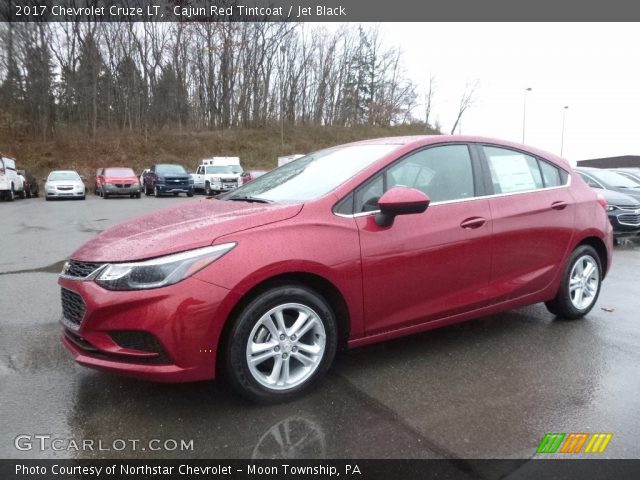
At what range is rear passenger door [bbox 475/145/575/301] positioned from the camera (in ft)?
12.1

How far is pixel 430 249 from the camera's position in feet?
10.8

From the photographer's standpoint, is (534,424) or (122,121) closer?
(534,424)

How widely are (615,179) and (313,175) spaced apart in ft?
33.5

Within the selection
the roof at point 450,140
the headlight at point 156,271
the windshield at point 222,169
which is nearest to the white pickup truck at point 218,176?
the windshield at point 222,169

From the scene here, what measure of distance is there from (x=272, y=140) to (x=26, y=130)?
775 inches

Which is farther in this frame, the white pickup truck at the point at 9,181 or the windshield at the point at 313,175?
the white pickup truck at the point at 9,181

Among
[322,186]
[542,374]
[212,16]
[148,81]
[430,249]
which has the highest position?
[212,16]

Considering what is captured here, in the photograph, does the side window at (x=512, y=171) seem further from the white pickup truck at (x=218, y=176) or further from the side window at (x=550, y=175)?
the white pickup truck at (x=218, y=176)

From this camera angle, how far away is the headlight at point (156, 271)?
2.55 meters

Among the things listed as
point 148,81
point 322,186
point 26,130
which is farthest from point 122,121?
point 322,186

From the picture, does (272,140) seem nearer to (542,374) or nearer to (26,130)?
(26,130)

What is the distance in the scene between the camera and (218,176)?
25016 millimetres

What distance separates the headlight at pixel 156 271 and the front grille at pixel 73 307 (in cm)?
20

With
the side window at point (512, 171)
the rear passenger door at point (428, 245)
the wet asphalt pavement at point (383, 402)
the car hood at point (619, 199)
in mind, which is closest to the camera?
the wet asphalt pavement at point (383, 402)
